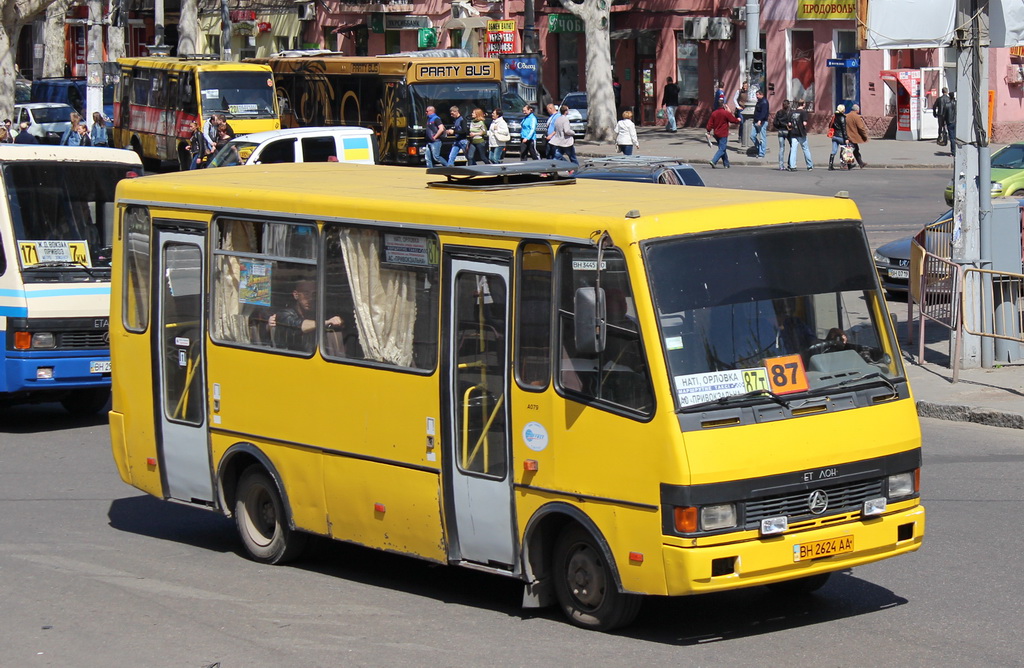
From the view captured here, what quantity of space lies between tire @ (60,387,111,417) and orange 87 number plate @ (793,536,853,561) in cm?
962

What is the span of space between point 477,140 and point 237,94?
21.3 feet

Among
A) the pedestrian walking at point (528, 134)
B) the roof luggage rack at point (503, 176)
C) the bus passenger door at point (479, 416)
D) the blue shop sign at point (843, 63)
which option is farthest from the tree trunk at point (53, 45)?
the bus passenger door at point (479, 416)

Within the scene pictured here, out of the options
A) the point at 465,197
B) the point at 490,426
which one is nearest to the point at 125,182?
the point at 465,197

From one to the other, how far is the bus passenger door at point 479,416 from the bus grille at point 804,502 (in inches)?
52.8

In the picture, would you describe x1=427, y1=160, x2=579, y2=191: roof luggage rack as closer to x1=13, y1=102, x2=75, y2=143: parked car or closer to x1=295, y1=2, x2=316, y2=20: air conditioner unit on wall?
x1=13, y1=102, x2=75, y2=143: parked car

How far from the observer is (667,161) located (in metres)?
19.9

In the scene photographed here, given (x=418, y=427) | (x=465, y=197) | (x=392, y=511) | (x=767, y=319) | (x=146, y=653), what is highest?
(x=465, y=197)

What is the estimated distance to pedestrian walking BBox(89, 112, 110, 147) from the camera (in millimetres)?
34375

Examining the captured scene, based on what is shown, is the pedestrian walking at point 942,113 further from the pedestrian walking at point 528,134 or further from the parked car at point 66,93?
the parked car at point 66,93

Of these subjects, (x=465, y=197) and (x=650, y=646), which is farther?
(x=465, y=197)

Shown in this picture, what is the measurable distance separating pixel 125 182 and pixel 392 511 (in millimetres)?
3362

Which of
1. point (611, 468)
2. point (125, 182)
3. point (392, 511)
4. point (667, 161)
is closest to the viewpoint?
point (611, 468)

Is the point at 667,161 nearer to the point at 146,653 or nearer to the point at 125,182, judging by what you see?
the point at 125,182

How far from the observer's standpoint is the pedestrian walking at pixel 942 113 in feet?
123
